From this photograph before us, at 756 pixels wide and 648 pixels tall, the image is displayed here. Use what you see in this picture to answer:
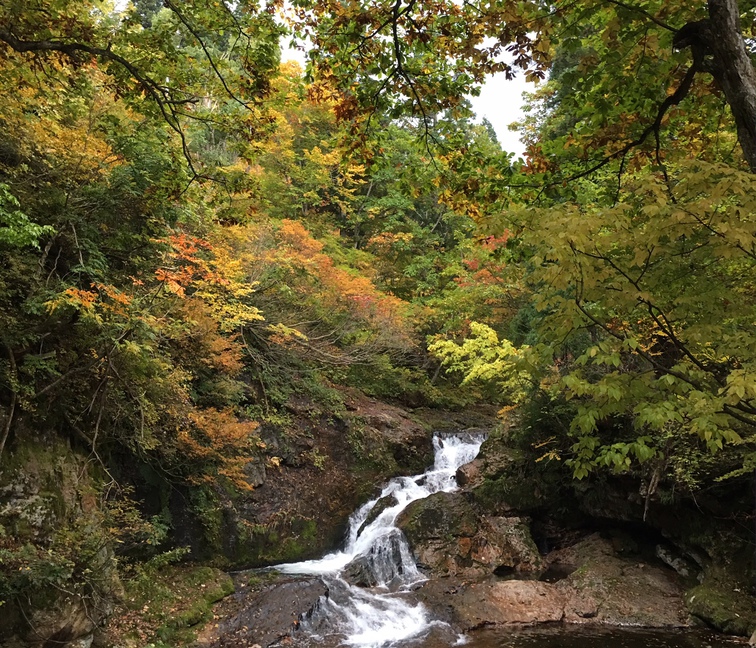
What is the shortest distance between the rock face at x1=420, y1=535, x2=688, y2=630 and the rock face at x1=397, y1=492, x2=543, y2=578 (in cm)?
71

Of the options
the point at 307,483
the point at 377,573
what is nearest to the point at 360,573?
the point at 377,573

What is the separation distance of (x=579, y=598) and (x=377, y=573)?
3.76 metres

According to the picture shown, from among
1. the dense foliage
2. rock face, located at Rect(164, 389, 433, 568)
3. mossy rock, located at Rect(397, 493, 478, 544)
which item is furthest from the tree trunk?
rock face, located at Rect(164, 389, 433, 568)

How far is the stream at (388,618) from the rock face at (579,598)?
0.25 meters

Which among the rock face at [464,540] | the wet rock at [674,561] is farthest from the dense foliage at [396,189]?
A: the rock face at [464,540]

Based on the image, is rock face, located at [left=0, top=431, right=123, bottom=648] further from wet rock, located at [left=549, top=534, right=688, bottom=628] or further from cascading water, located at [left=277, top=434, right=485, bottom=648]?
wet rock, located at [left=549, top=534, right=688, bottom=628]

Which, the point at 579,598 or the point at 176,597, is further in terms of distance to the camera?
the point at 579,598

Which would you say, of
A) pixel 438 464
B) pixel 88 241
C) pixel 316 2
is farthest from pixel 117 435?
pixel 438 464

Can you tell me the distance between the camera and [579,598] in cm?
872

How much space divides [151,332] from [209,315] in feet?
9.27

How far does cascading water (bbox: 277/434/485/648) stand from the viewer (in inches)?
309

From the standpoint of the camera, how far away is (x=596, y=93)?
4508 millimetres

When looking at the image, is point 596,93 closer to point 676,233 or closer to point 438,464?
point 676,233

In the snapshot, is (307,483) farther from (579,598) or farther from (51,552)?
(51,552)
